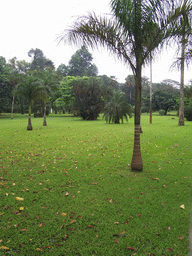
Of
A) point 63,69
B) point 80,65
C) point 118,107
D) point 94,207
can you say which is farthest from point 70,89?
point 94,207

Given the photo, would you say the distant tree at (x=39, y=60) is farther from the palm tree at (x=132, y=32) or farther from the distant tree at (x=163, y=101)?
the palm tree at (x=132, y=32)

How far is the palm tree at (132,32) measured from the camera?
16.2 feet

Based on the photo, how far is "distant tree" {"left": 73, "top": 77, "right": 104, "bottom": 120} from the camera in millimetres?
31972

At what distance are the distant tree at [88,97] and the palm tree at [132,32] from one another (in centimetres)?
2623

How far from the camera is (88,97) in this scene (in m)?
32.3

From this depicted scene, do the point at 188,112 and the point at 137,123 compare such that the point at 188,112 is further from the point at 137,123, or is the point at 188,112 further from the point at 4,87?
the point at 4,87

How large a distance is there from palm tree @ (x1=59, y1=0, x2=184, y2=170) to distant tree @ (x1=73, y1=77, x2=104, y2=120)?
26227 mm

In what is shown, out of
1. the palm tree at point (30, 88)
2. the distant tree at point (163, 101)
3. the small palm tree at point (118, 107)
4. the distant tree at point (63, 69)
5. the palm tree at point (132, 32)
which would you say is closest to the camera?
the palm tree at point (132, 32)

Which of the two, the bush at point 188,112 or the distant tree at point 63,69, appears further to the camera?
the distant tree at point 63,69

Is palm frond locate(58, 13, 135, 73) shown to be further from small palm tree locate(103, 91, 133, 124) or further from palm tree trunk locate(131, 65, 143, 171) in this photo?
small palm tree locate(103, 91, 133, 124)

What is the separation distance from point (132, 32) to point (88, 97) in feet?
89.5

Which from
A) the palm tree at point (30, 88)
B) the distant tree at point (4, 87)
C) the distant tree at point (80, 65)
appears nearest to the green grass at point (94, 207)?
the palm tree at point (30, 88)

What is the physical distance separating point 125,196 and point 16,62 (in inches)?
2338

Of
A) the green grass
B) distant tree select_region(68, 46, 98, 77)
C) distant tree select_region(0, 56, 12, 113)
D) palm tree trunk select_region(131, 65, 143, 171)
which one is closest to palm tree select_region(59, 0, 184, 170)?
palm tree trunk select_region(131, 65, 143, 171)
